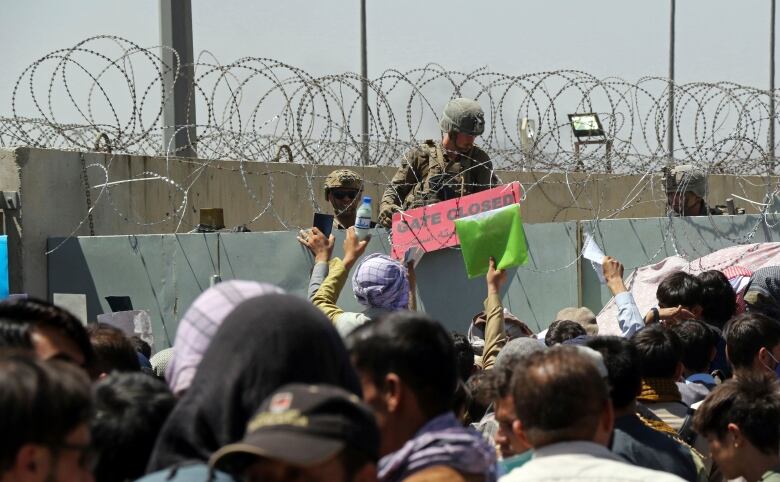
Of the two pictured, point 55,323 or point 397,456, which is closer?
point 397,456

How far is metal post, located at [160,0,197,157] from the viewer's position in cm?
884

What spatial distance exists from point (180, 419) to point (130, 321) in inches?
165

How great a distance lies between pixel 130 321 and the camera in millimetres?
6156

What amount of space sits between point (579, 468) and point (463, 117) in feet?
15.0

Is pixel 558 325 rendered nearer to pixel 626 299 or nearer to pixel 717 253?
Result: pixel 626 299

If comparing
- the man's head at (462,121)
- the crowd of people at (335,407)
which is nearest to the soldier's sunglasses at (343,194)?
the man's head at (462,121)

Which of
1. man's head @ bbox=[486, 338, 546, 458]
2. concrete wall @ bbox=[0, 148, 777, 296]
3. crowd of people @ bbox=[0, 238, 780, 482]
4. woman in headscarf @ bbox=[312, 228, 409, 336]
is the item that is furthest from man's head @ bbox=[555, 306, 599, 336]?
man's head @ bbox=[486, 338, 546, 458]

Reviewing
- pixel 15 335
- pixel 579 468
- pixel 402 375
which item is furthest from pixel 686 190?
pixel 15 335

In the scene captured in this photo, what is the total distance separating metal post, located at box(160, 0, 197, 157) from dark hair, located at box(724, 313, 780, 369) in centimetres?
491

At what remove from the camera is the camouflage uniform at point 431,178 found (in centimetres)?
722

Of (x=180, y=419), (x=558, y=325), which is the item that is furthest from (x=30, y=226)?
(x=180, y=419)

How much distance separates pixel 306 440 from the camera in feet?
5.94

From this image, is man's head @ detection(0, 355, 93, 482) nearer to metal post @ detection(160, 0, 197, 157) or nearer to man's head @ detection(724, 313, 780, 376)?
man's head @ detection(724, 313, 780, 376)

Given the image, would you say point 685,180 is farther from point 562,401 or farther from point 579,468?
point 579,468
